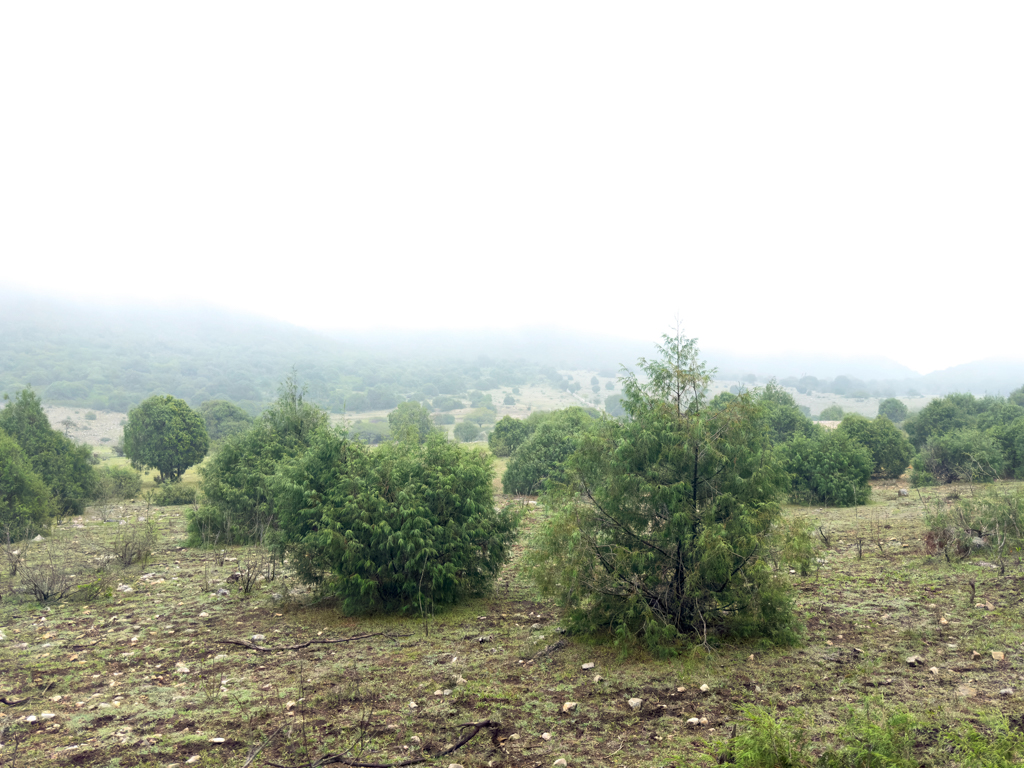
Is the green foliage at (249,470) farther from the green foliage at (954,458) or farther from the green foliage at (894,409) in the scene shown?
the green foliage at (894,409)

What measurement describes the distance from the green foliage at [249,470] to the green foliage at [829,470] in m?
20.2

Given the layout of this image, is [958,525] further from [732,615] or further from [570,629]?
[570,629]

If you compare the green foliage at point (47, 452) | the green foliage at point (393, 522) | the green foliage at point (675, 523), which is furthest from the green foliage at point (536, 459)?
the green foliage at point (675, 523)

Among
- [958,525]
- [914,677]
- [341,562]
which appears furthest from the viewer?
[958,525]

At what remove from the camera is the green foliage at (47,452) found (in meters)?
23.5

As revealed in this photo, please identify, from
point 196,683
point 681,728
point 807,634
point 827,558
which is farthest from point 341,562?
point 827,558

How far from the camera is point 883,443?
33.7 meters

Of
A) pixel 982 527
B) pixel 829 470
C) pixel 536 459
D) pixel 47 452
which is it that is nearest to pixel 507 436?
pixel 536 459

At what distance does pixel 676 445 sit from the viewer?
8055mm

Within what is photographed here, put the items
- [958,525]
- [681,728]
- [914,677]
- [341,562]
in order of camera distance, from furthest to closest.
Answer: [958,525] < [341,562] < [914,677] < [681,728]

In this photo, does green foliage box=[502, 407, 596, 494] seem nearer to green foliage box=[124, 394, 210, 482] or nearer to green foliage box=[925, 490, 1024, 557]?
green foliage box=[925, 490, 1024, 557]

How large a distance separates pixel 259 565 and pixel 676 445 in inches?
457

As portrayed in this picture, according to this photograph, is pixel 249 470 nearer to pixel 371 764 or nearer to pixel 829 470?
pixel 371 764

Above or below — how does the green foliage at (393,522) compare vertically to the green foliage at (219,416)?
above
